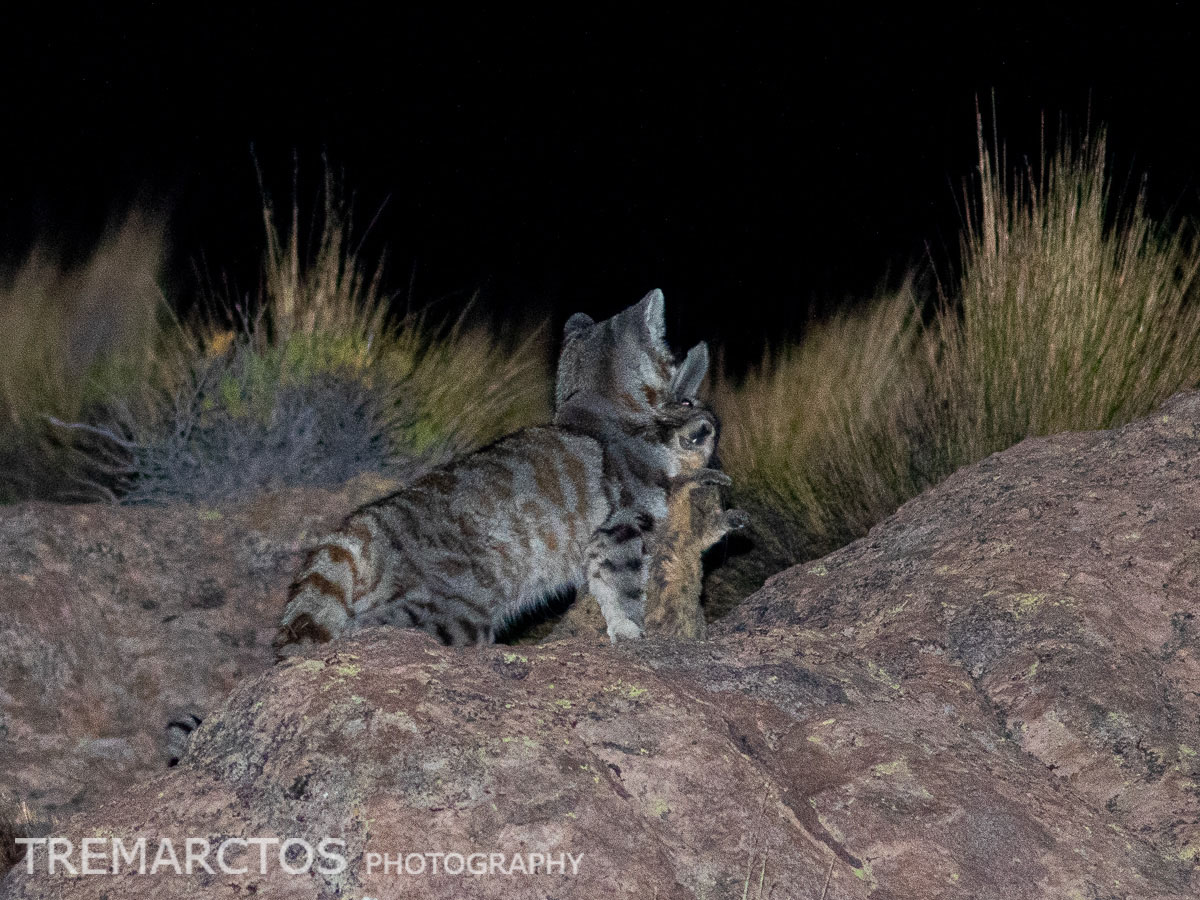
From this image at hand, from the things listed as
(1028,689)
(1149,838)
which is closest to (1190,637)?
(1028,689)

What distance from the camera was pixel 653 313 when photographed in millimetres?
4453

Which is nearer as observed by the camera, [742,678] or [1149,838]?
[1149,838]

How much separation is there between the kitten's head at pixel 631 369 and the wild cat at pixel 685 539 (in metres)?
0.12

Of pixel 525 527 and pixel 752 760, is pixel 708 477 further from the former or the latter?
pixel 752 760

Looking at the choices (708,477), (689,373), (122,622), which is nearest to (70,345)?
(122,622)

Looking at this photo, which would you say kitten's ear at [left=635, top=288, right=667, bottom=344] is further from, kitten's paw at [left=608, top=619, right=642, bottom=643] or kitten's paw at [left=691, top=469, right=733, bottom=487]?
kitten's paw at [left=608, top=619, right=642, bottom=643]

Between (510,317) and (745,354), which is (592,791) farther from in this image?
(745,354)

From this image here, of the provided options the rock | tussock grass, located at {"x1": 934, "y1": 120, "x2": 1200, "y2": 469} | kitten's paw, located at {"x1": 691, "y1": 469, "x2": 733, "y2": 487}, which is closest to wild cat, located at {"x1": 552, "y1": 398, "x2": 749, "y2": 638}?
kitten's paw, located at {"x1": 691, "y1": 469, "x2": 733, "y2": 487}

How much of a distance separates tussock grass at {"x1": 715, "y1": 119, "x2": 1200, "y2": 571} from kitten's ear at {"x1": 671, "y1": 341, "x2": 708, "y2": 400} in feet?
4.00

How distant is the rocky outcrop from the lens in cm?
191

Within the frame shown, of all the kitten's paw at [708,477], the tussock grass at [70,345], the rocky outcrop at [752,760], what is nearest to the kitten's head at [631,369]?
the kitten's paw at [708,477]

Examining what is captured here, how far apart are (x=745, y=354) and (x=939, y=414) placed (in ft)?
14.6

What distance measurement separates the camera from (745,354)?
380 inches

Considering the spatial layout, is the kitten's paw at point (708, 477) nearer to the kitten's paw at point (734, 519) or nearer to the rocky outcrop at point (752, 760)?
the kitten's paw at point (734, 519)
